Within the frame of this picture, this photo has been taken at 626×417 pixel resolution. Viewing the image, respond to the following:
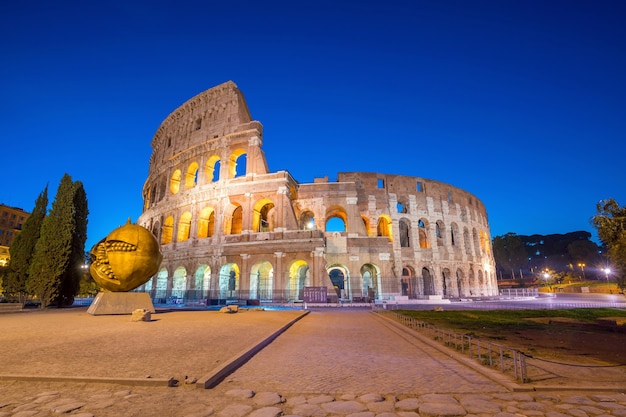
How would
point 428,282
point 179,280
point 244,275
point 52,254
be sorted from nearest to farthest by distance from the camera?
point 52,254 < point 244,275 < point 179,280 < point 428,282

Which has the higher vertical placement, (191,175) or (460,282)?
(191,175)

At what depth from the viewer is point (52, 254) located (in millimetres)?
18172

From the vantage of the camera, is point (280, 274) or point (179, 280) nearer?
point (280, 274)

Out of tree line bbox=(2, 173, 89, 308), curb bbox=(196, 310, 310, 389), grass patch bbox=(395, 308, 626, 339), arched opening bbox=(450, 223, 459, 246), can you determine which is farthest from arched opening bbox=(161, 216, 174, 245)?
arched opening bbox=(450, 223, 459, 246)

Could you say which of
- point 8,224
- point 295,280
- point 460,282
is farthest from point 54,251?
point 8,224

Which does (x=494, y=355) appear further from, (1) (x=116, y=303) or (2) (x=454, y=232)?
(2) (x=454, y=232)

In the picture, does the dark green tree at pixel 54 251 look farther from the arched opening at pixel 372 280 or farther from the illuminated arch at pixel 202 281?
the arched opening at pixel 372 280

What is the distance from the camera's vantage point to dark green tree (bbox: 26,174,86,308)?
17.7 metres

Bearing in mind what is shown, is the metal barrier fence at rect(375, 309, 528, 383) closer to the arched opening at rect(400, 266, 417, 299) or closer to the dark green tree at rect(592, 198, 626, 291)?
the dark green tree at rect(592, 198, 626, 291)

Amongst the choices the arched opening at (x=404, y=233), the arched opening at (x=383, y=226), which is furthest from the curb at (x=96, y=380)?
the arched opening at (x=404, y=233)

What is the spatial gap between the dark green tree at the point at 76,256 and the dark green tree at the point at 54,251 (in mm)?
159

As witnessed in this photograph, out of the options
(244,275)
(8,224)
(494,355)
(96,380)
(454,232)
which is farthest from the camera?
(8,224)

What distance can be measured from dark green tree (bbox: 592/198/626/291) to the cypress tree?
26934 millimetres

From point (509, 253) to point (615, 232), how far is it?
6796 centimetres
